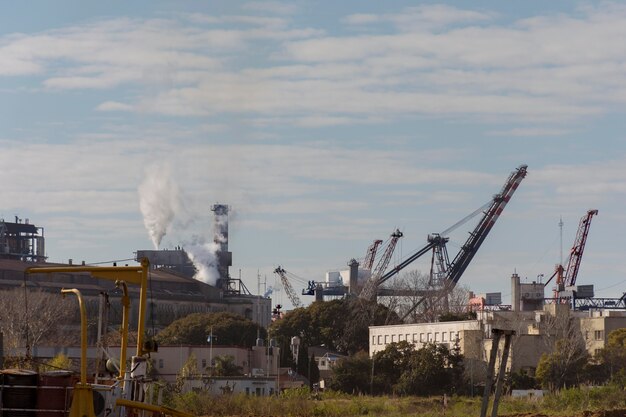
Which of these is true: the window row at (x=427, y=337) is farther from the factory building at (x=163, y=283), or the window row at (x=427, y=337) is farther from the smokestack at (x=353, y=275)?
the smokestack at (x=353, y=275)

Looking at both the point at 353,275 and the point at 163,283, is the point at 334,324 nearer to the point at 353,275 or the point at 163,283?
the point at 163,283

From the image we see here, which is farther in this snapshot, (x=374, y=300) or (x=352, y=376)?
(x=374, y=300)

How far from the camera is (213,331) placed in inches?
4658

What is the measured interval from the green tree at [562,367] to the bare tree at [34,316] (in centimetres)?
3485

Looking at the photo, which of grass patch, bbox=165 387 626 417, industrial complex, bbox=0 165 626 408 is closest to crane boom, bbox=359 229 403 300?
industrial complex, bbox=0 165 626 408

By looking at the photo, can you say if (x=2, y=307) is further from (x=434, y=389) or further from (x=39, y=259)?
(x=39, y=259)

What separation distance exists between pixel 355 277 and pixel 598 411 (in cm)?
14650

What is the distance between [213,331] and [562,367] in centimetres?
3954

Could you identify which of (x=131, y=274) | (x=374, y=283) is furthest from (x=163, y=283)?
(x=131, y=274)

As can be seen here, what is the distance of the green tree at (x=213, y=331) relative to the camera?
387 feet

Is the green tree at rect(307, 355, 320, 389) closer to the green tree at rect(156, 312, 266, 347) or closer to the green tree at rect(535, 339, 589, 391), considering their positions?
the green tree at rect(156, 312, 266, 347)

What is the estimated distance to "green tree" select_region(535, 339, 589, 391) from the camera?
289 ft

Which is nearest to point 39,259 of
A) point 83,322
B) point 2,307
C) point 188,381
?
point 2,307

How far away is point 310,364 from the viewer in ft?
335
